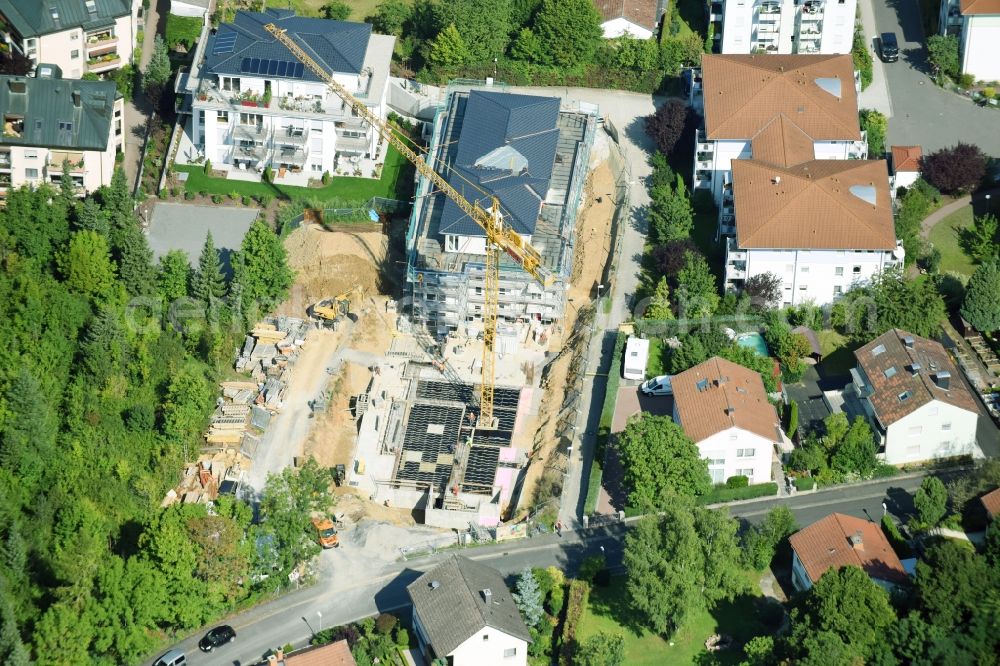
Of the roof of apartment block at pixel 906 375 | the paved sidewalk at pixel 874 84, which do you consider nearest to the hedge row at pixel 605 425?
the roof of apartment block at pixel 906 375

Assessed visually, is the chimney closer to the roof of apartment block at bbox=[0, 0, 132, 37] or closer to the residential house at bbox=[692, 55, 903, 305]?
the residential house at bbox=[692, 55, 903, 305]

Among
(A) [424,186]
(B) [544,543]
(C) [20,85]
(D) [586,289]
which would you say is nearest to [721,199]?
(D) [586,289]

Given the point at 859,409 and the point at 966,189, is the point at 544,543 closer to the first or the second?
the point at 859,409

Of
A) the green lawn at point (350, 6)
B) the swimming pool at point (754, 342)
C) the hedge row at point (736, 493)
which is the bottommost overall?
the hedge row at point (736, 493)

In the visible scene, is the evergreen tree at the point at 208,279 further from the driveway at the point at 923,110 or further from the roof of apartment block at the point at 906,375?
the driveway at the point at 923,110

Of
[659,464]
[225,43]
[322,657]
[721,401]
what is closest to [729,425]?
[721,401]

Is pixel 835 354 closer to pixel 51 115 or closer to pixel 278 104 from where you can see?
pixel 278 104
